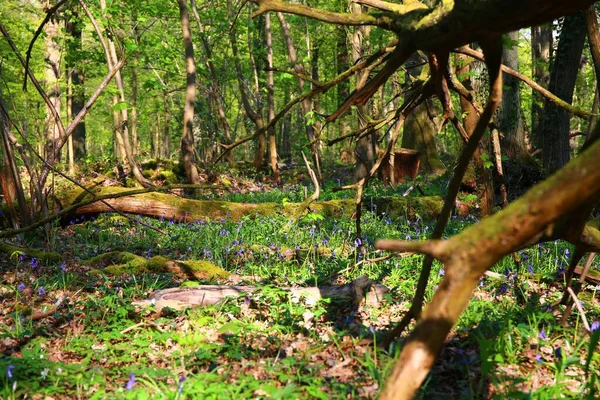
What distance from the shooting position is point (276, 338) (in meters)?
3.23

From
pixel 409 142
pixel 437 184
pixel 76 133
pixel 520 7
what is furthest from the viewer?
pixel 76 133

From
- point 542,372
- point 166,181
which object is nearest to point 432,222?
point 542,372

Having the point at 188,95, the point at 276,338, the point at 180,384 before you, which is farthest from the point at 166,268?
the point at 188,95

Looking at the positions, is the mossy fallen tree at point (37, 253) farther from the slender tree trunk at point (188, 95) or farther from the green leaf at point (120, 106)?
the slender tree trunk at point (188, 95)

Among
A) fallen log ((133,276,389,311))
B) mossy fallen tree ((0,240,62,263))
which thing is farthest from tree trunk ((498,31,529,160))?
mossy fallen tree ((0,240,62,263))

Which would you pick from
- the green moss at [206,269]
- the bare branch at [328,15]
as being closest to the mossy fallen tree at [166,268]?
the green moss at [206,269]

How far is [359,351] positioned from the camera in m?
2.92

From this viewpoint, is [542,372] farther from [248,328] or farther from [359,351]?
[248,328]

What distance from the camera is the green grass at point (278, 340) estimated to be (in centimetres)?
250

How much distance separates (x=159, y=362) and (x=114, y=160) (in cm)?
1220

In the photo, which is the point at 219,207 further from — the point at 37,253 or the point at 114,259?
the point at 37,253

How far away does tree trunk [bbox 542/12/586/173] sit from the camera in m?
8.26

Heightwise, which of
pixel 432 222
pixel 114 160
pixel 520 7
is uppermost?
pixel 520 7

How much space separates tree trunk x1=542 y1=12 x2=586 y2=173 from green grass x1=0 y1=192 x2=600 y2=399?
14.9 ft
